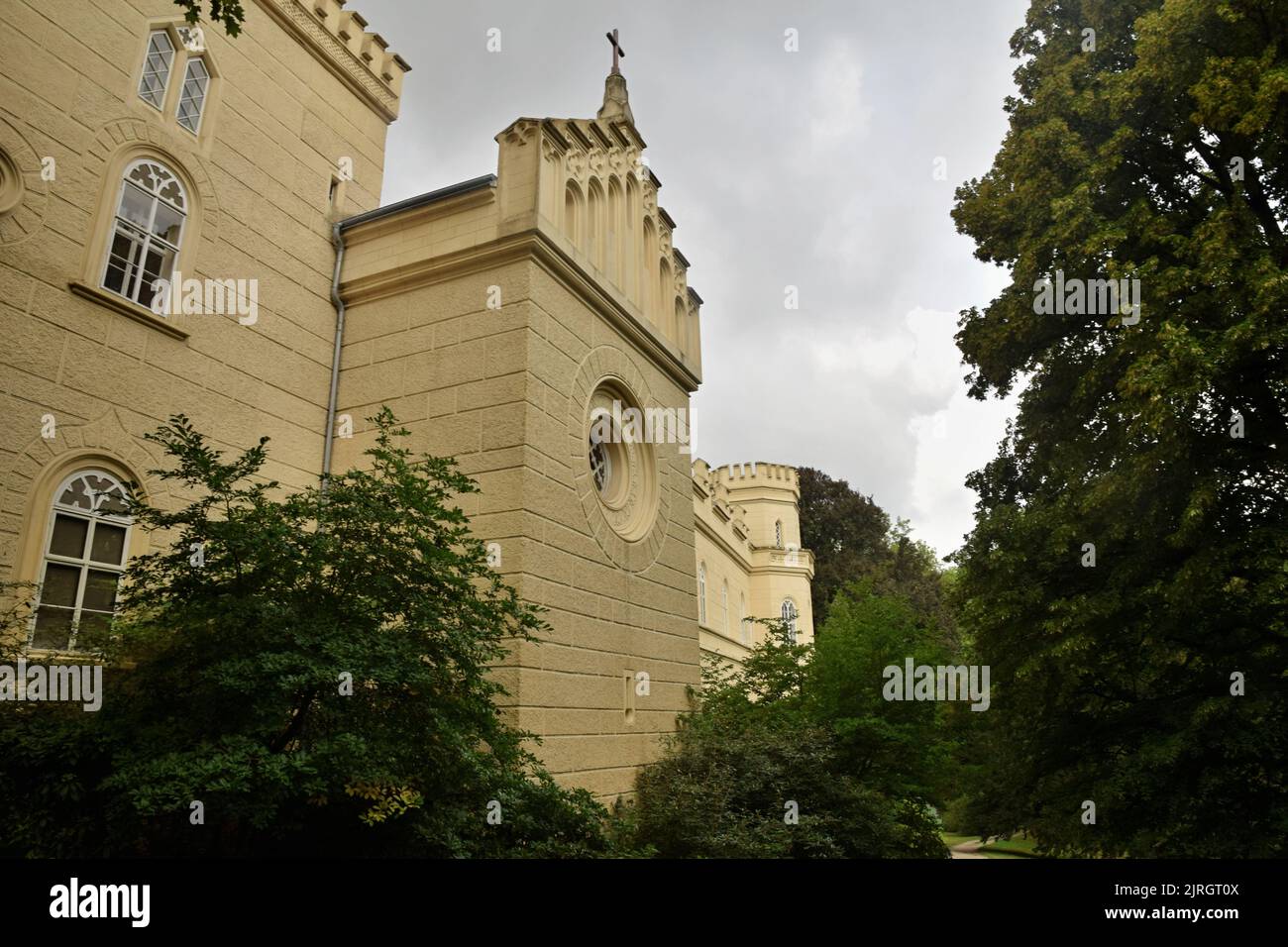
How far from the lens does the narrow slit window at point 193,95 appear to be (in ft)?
36.6

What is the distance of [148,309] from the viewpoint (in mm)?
9977

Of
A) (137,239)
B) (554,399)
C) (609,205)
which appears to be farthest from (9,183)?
(609,205)

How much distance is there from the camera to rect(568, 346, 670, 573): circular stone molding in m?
11.9

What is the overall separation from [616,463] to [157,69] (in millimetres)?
8814

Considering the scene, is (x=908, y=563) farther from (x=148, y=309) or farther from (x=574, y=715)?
(x=148, y=309)

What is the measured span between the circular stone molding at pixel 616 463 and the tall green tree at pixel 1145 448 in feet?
17.6

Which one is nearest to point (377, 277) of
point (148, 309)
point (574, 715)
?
point (148, 309)

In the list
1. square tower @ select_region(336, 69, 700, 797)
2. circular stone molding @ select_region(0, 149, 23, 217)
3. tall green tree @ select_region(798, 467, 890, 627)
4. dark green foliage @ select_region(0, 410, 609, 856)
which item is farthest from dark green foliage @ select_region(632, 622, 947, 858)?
tall green tree @ select_region(798, 467, 890, 627)

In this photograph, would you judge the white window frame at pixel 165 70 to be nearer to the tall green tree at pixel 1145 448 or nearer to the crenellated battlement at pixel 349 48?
the crenellated battlement at pixel 349 48

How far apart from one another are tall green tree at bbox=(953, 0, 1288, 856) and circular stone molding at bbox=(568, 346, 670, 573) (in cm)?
537

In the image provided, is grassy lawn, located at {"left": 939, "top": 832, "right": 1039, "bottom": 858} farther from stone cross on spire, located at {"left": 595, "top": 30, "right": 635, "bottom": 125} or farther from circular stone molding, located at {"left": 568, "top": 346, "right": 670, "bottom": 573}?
stone cross on spire, located at {"left": 595, "top": 30, "right": 635, "bottom": 125}
